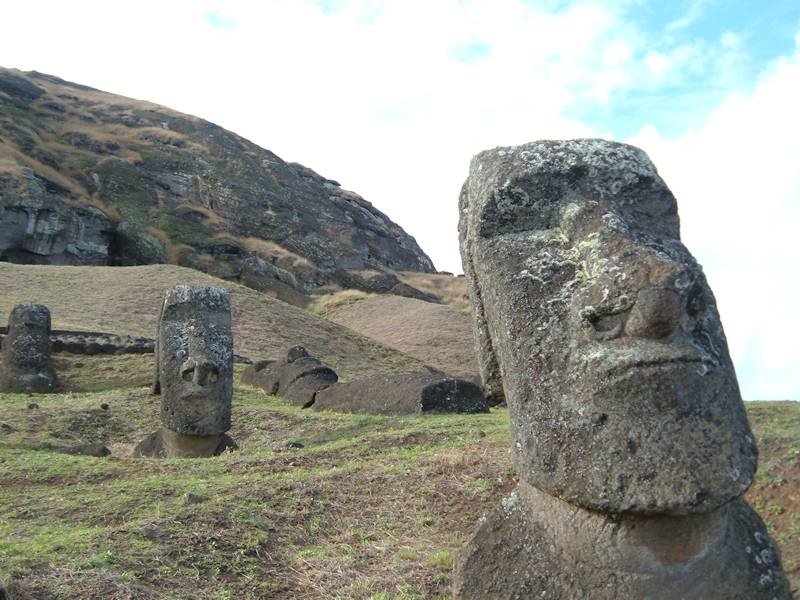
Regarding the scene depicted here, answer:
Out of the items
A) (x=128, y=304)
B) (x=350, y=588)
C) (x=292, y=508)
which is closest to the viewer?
(x=350, y=588)

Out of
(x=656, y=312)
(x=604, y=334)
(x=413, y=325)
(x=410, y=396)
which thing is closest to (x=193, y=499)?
(x=604, y=334)

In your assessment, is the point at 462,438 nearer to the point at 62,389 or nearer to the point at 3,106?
the point at 62,389

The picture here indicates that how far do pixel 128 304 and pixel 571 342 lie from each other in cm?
2649

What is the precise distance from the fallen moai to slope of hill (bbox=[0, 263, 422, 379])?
413 cm

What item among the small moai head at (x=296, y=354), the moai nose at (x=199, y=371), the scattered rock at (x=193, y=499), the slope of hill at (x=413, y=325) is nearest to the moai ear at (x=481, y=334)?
the scattered rock at (x=193, y=499)

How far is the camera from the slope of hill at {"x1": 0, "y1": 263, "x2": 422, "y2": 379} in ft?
82.1

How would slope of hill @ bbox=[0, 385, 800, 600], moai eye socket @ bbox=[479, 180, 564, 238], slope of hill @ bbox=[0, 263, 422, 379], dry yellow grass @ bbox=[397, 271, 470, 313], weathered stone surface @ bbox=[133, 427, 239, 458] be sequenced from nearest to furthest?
moai eye socket @ bbox=[479, 180, 564, 238]
slope of hill @ bbox=[0, 385, 800, 600]
weathered stone surface @ bbox=[133, 427, 239, 458]
slope of hill @ bbox=[0, 263, 422, 379]
dry yellow grass @ bbox=[397, 271, 470, 313]

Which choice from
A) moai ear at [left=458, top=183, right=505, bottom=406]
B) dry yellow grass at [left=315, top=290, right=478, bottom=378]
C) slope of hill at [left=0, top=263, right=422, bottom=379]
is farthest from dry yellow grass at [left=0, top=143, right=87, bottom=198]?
moai ear at [left=458, top=183, right=505, bottom=406]

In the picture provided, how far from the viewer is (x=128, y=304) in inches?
1099

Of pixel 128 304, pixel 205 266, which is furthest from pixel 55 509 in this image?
pixel 205 266

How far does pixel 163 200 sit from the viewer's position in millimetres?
62375

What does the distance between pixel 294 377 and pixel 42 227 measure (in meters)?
33.6

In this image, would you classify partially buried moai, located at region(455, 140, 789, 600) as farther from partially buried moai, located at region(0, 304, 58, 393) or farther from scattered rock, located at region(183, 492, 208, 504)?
partially buried moai, located at region(0, 304, 58, 393)

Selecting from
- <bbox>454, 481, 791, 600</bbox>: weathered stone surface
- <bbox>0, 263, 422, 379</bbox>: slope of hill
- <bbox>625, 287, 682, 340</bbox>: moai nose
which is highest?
<bbox>0, 263, 422, 379</bbox>: slope of hill
